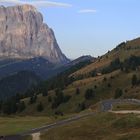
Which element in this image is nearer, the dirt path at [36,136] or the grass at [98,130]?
the grass at [98,130]

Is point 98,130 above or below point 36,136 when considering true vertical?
below

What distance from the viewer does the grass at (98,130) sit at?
8294 cm

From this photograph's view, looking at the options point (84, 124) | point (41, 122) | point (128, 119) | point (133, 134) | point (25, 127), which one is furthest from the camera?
point (41, 122)

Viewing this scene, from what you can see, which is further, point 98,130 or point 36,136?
point 98,130

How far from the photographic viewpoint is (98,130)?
8950 centimetres

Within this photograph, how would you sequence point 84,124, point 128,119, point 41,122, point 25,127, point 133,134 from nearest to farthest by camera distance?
point 133,134 < point 128,119 < point 84,124 < point 25,127 < point 41,122

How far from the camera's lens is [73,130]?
91.2 meters

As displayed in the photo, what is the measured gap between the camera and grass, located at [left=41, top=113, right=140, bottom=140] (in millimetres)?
82938

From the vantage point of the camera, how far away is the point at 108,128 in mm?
89688

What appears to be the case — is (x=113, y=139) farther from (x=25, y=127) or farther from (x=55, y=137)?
(x=25, y=127)

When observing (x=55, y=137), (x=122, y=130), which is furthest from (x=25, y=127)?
(x=122, y=130)

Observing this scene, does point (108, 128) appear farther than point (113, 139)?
Yes

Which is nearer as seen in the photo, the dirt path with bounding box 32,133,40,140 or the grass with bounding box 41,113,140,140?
the grass with bounding box 41,113,140,140

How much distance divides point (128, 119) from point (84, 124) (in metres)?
11.1
